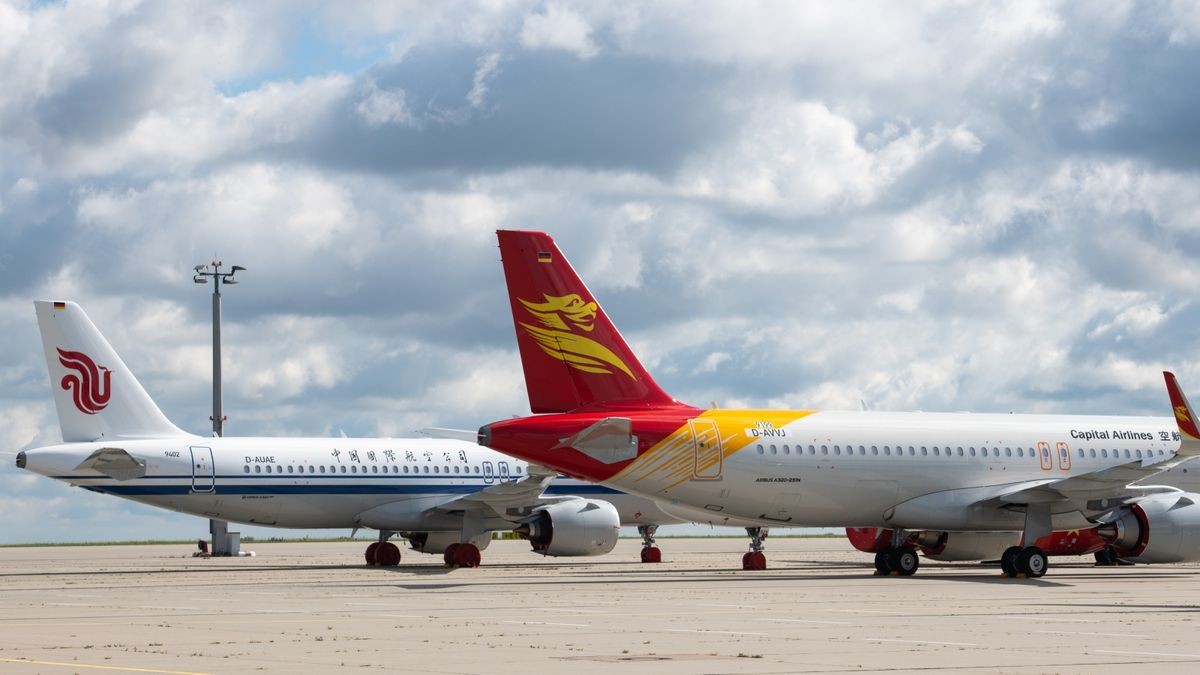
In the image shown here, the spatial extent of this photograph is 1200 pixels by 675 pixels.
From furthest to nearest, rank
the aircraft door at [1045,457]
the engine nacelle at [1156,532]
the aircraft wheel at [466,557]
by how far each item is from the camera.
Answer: the aircraft wheel at [466,557], the aircraft door at [1045,457], the engine nacelle at [1156,532]

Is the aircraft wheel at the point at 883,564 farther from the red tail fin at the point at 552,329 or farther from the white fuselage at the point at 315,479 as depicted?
the white fuselage at the point at 315,479

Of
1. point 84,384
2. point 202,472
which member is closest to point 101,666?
point 202,472

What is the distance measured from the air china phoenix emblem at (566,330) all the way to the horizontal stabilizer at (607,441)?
165cm

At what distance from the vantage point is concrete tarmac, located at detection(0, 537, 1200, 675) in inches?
642

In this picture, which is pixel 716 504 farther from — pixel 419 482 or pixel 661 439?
pixel 419 482

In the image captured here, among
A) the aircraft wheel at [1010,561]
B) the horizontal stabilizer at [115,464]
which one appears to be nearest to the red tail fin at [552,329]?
the aircraft wheel at [1010,561]

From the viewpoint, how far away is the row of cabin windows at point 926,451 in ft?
124

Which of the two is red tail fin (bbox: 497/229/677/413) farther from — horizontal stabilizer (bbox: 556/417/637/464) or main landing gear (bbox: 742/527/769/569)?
main landing gear (bbox: 742/527/769/569)

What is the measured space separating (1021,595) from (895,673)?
601 inches

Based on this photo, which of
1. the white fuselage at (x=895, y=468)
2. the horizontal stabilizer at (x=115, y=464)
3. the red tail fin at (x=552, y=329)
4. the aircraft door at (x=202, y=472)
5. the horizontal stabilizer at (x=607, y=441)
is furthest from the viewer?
the aircraft door at (x=202, y=472)

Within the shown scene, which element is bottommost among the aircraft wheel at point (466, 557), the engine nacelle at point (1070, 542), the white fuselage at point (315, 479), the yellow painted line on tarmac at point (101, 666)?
the yellow painted line on tarmac at point (101, 666)

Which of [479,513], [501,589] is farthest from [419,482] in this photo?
[501,589]

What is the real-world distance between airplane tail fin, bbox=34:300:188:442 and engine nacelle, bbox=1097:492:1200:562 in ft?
83.9

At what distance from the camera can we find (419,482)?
4725 centimetres
